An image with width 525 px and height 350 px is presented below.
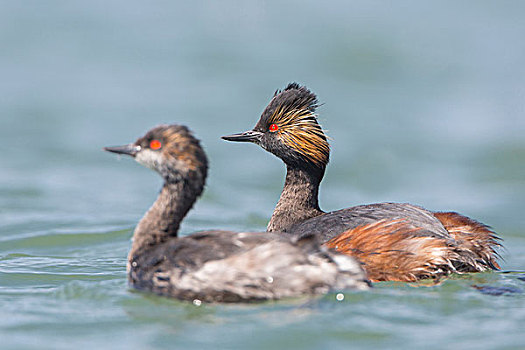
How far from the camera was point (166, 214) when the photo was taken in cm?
670

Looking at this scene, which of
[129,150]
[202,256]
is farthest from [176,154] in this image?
[202,256]

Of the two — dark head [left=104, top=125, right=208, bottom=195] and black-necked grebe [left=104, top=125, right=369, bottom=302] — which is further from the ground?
dark head [left=104, top=125, right=208, bottom=195]

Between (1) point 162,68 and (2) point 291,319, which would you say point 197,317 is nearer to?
(2) point 291,319

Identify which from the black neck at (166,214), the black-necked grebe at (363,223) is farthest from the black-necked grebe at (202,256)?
the black-necked grebe at (363,223)

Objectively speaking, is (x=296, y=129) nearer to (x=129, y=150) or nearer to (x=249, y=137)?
(x=249, y=137)

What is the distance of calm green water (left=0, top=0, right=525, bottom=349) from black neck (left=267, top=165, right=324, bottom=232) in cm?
167

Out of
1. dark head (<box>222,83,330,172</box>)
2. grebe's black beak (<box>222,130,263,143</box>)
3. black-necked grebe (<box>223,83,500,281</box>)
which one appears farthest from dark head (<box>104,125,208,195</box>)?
grebe's black beak (<box>222,130,263,143</box>)

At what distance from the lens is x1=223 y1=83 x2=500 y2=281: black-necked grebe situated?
714cm

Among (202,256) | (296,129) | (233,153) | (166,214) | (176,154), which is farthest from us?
(233,153)

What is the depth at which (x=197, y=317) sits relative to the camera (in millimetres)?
5969

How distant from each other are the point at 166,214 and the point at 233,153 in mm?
7720

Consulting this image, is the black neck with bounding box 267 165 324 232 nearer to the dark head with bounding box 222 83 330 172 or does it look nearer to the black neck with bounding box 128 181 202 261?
the dark head with bounding box 222 83 330 172

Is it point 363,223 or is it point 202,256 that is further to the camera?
point 363,223

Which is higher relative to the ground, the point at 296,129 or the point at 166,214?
the point at 296,129
